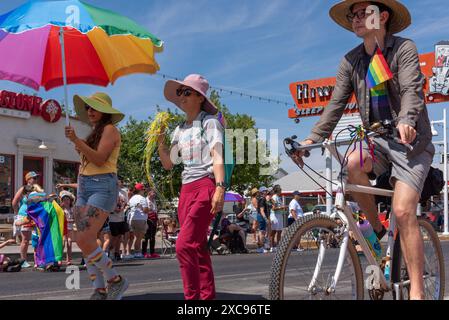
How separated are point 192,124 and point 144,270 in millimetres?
6109

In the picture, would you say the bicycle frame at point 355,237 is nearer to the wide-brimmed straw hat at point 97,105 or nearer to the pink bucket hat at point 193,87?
the pink bucket hat at point 193,87

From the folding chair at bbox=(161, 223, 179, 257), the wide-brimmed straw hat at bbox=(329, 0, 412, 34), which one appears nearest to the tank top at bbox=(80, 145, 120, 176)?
the wide-brimmed straw hat at bbox=(329, 0, 412, 34)

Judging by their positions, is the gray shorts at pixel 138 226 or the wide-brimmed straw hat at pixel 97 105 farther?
the gray shorts at pixel 138 226

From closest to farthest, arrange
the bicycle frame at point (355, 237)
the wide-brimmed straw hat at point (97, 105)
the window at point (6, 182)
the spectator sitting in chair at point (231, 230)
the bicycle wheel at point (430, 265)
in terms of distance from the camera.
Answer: the bicycle frame at point (355, 237)
the bicycle wheel at point (430, 265)
the wide-brimmed straw hat at point (97, 105)
the spectator sitting in chair at point (231, 230)
the window at point (6, 182)

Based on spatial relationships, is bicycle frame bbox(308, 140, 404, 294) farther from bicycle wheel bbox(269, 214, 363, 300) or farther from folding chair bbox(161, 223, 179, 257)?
folding chair bbox(161, 223, 179, 257)

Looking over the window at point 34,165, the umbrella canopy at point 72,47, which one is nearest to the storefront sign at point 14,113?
the window at point 34,165

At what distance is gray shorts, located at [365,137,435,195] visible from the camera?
3.94 metres

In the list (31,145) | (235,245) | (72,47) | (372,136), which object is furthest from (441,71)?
(372,136)

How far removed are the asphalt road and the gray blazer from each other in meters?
2.02

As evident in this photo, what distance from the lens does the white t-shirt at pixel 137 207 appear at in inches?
570

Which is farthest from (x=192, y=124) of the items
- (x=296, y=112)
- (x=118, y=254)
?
(x=296, y=112)

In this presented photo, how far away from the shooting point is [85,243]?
5.24 m

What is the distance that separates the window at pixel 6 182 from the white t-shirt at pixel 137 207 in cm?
1167

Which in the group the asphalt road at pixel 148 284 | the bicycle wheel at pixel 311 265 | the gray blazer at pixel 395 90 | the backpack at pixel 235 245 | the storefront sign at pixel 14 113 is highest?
the storefront sign at pixel 14 113
